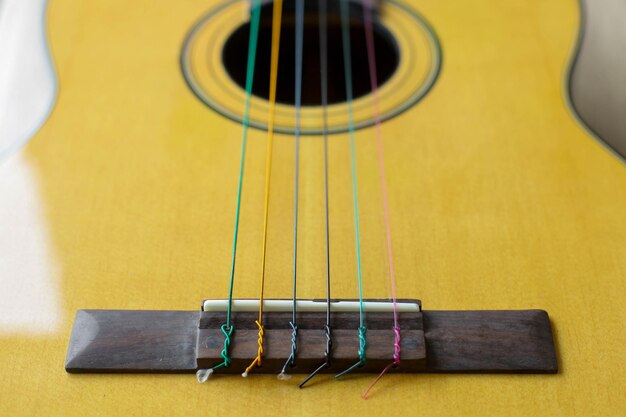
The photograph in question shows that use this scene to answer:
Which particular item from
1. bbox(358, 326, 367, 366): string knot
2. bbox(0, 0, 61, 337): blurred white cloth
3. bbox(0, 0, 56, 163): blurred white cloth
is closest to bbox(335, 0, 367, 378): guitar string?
bbox(358, 326, 367, 366): string knot

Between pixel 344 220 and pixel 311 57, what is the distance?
57cm

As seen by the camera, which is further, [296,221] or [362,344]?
[296,221]

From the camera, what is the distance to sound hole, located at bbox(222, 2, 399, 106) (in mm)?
1167

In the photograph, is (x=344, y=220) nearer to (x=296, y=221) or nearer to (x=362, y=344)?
(x=296, y=221)

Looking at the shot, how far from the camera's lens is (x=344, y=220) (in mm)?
831

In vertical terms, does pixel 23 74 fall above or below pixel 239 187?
above

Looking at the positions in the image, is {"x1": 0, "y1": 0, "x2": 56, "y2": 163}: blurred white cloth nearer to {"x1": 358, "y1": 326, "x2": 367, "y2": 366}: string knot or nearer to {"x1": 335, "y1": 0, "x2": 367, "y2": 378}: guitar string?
{"x1": 335, "y1": 0, "x2": 367, "y2": 378}: guitar string

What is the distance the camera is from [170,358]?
0.68 m

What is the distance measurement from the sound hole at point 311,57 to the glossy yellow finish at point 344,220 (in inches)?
4.7

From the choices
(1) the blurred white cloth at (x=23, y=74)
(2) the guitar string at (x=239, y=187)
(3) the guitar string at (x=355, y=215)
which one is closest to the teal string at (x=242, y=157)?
(2) the guitar string at (x=239, y=187)

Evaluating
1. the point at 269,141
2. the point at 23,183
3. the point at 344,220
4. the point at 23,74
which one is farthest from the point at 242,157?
the point at 23,74

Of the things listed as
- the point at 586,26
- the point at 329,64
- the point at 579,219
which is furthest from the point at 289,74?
the point at 579,219

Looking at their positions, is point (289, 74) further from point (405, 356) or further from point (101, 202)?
point (405, 356)

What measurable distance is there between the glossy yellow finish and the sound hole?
12cm
